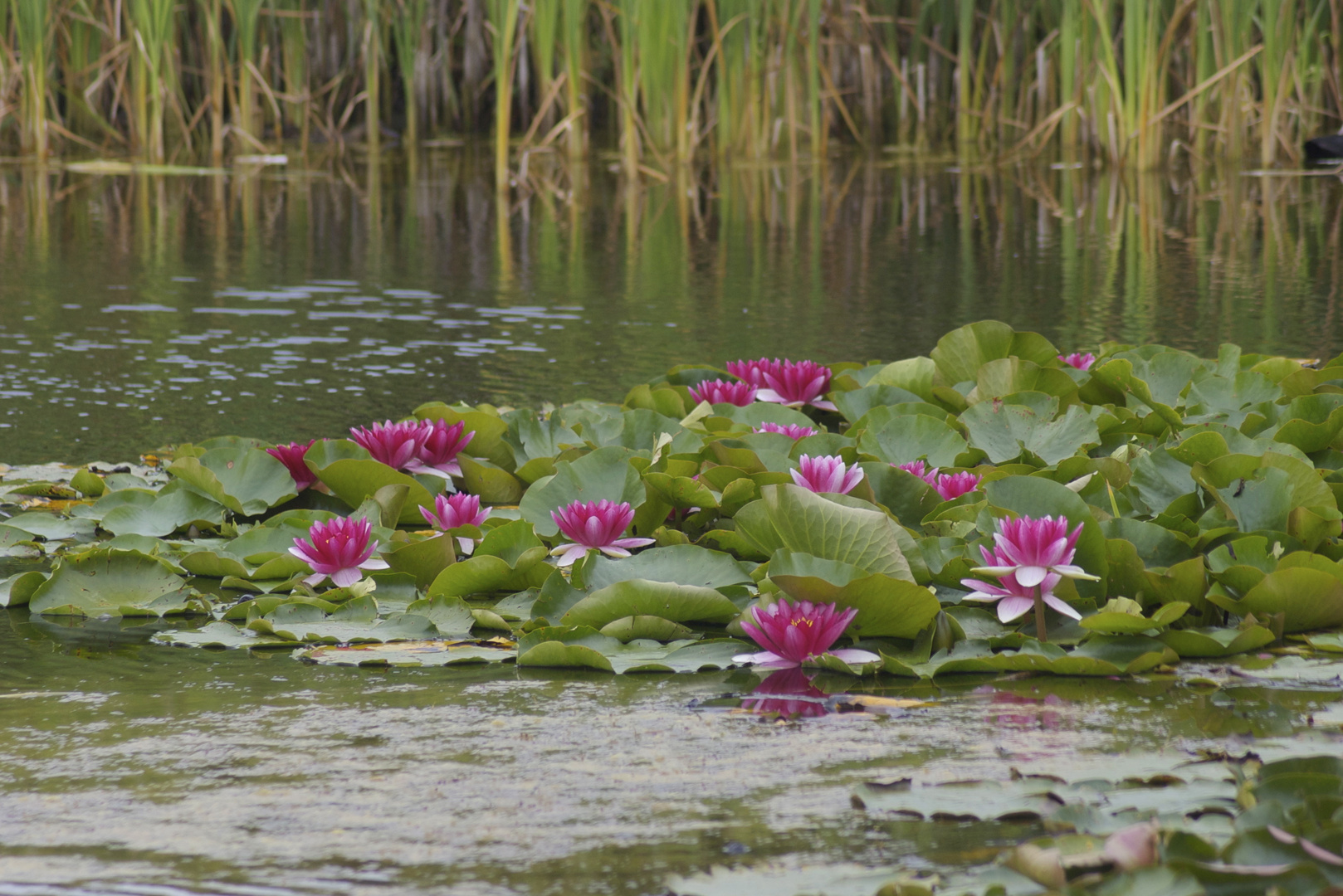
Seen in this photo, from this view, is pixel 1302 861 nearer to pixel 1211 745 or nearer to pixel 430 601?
pixel 1211 745

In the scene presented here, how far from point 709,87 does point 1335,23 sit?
13.4ft

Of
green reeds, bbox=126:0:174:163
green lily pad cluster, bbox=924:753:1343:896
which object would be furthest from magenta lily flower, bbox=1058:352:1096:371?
green reeds, bbox=126:0:174:163

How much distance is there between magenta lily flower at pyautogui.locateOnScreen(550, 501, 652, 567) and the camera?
1930 mm

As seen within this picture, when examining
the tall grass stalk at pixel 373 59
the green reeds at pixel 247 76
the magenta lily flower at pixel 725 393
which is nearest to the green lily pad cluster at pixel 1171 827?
the magenta lily flower at pixel 725 393

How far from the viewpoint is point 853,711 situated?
4.80 ft

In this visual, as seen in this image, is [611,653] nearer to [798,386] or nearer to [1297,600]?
[1297,600]

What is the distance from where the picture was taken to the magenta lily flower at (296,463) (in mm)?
2307

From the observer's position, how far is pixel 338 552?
75.0 inches

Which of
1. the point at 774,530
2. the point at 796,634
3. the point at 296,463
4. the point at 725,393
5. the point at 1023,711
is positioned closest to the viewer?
Answer: the point at 1023,711

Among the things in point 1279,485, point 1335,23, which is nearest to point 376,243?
point 1279,485

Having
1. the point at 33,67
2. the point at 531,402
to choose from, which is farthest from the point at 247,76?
the point at 531,402

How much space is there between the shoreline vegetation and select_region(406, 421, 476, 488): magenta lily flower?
16.7ft

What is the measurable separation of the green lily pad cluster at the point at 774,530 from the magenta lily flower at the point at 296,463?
2cm

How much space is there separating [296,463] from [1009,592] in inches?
47.9
